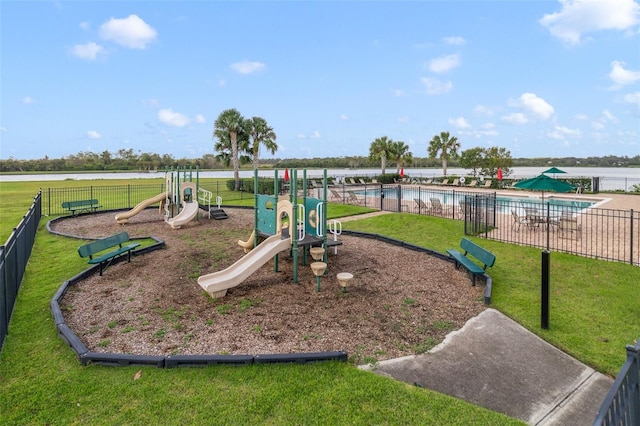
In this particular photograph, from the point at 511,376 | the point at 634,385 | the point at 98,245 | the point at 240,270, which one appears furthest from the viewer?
the point at 98,245

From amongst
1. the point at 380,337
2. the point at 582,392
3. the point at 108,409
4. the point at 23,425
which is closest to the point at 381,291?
the point at 380,337

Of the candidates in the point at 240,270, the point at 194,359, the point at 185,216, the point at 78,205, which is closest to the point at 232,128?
the point at 78,205

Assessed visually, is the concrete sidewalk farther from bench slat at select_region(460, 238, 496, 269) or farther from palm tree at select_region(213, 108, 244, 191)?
palm tree at select_region(213, 108, 244, 191)

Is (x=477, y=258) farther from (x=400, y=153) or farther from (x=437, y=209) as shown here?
(x=400, y=153)

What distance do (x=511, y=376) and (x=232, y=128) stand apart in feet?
106

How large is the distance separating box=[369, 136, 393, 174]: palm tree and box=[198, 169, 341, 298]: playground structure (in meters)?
38.7

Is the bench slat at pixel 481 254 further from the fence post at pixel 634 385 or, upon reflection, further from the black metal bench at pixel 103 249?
the black metal bench at pixel 103 249

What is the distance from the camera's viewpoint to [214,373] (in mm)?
4441

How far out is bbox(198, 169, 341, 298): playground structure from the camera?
739 centimetres

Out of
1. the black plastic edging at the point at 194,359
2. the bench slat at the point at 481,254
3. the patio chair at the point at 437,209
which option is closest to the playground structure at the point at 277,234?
the black plastic edging at the point at 194,359

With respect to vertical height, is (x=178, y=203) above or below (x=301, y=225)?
above

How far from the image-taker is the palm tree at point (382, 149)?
4672cm

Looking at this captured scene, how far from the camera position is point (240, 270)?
25.0 feet

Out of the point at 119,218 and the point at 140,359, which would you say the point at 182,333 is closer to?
the point at 140,359
